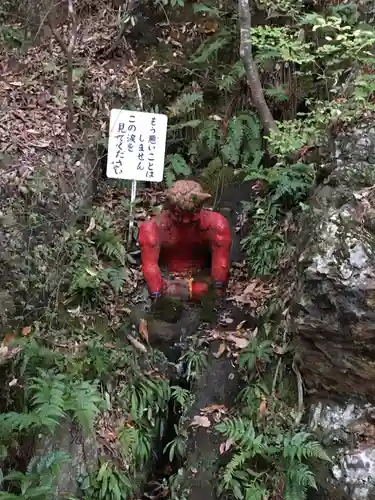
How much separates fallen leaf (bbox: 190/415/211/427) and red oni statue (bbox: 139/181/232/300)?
4.81 ft

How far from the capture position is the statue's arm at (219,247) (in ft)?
20.1

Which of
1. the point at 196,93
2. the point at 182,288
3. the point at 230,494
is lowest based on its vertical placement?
the point at 230,494

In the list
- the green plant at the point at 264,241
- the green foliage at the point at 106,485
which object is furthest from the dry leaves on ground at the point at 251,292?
the green foliage at the point at 106,485

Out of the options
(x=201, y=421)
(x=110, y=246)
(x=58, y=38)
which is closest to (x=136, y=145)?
(x=110, y=246)

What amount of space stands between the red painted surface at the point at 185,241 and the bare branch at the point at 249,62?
1799 millimetres

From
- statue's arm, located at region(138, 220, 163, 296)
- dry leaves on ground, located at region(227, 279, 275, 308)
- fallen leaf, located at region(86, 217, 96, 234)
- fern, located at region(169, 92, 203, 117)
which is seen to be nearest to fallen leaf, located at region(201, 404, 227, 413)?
dry leaves on ground, located at region(227, 279, 275, 308)

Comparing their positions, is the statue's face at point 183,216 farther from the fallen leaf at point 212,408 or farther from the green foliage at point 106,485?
the green foliage at point 106,485

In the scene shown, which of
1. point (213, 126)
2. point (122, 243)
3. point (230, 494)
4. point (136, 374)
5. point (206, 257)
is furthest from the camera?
point (213, 126)

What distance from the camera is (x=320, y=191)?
570 centimetres

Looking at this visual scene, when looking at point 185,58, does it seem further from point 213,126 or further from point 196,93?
point 213,126

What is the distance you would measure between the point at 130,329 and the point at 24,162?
2.49m

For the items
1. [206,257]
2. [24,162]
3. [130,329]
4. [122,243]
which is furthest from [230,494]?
[24,162]

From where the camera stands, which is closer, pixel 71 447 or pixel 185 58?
pixel 71 447

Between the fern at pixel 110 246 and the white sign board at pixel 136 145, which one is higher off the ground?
the white sign board at pixel 136 145
